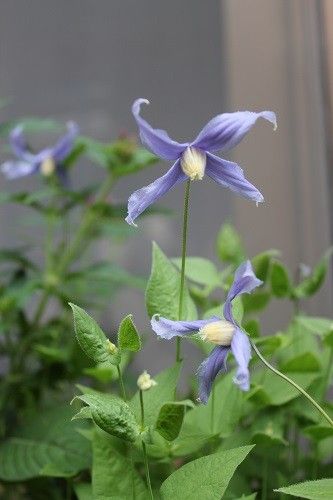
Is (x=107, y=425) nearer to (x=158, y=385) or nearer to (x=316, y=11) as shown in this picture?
(x=158, y=385)

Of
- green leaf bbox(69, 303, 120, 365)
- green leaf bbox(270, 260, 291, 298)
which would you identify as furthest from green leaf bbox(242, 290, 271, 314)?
green leaf bbox(69, 303, 120, 365)

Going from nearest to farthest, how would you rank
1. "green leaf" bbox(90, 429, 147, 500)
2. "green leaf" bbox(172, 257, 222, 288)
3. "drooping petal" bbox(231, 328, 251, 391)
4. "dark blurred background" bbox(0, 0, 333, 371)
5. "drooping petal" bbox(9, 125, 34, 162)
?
1. "drooping petal" bbox(231, 328, 251, 391)
2. "green leaf" bbox(90, 429, 147, 500)
3. "green leaf" bbox(172, 257, 222, 288)
4. "drooping petal" bbox(9, 125, 34, 162)
5. "dark blurred background" bbox(0, 0, 333, 371)

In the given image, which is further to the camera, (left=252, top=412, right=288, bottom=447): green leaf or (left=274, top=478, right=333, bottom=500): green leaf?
(left=252, top=412, right=288, bottom=447): green leaf

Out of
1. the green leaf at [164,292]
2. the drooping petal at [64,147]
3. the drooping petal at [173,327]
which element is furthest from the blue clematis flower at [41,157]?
the drooping petal at [173,327]

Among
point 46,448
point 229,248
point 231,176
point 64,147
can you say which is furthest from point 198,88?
→ point 231,176

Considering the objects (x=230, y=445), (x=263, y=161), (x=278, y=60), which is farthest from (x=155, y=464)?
(x=278, y=60)

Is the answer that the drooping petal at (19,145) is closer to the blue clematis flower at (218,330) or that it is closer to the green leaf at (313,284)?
the green leaf at (313,284)

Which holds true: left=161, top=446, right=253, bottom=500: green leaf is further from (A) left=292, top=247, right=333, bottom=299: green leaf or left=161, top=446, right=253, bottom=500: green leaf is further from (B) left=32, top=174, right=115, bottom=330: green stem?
(B) left=32, top=174, right=115, bottom=330: green stem
